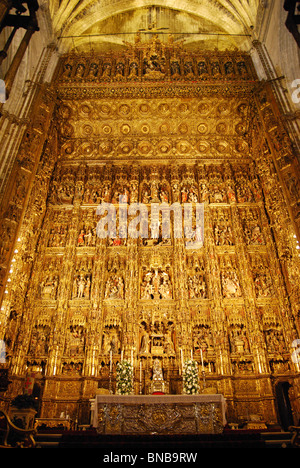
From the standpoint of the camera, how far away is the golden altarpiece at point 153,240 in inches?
413

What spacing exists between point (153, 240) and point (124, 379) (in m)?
5.62

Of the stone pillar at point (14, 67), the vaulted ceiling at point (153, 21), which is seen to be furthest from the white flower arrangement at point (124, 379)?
the vaulted ceiling at point (153, 21)

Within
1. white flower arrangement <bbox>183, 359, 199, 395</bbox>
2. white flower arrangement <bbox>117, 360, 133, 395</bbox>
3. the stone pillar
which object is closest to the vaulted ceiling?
the stone pillar

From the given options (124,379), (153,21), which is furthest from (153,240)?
(153,21)

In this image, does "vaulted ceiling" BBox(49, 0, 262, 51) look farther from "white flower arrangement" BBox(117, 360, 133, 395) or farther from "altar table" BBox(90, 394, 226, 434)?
"altar table" BBox(90, 394, 226, 434)

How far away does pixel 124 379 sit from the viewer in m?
9.05

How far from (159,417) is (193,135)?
11.7 meters

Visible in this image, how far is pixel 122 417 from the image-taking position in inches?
292

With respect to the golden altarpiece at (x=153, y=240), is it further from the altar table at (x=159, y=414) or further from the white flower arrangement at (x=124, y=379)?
the altar table at (x=159, y=414)

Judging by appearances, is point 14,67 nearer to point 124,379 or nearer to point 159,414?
point 124,379

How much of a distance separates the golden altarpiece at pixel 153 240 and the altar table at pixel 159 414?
289 centimetres

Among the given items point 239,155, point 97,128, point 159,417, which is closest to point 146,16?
point 97,128

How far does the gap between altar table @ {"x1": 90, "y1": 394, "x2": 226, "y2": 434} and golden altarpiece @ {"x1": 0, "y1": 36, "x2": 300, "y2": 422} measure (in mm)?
2895
